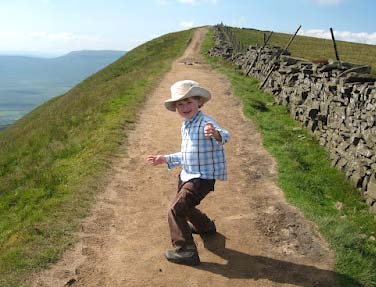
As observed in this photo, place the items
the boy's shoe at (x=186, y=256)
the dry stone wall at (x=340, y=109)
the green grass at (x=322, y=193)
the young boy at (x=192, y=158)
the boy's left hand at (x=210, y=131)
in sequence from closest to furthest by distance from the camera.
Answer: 1. the boy's left hand at (x=210, y=131)
2. the young boy at (x=192, y=158)
3. the boy's shoe at (x=186, y=256)
4. the green grass at (x=322, y=193)
5. the dry stone wall at (x=340, y=109)

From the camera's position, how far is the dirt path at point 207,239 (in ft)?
22.3

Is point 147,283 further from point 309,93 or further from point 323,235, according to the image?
point 309,93

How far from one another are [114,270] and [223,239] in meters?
2.11

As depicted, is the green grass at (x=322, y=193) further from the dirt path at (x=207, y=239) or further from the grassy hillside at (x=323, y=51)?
the grassy hillside at (x=323, y=51)

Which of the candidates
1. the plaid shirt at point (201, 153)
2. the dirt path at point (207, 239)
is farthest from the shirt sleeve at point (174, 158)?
the dirt path at point (207, 239)

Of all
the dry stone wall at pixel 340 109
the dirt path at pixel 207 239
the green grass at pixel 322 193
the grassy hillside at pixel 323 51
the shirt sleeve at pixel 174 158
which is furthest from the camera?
the grassy hillside at pixel 323 51

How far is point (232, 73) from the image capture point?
97.1ft

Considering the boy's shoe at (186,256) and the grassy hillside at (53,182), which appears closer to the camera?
the boy's shoe at (186,256)

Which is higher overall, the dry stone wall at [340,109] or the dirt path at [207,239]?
the dry stone wall at [340,109]

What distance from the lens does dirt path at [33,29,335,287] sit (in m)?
6.80

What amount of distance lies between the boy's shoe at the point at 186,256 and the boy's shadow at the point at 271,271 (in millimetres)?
150

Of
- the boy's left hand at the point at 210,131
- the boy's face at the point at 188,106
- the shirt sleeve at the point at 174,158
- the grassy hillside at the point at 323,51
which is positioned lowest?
the shirt sleeve at the point at 174,158

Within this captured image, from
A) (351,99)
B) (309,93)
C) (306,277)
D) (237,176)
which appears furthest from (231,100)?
(306,277)

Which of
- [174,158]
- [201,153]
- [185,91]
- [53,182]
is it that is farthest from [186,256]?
[53,182]
